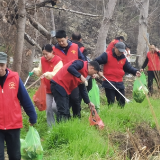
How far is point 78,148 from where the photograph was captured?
4836 mm

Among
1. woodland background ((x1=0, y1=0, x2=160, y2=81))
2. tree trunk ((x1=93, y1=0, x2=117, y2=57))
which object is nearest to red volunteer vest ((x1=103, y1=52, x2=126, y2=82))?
woodland background ((x1=0, y1=0, x2=160, y2=81))

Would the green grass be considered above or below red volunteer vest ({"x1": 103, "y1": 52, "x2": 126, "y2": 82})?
below

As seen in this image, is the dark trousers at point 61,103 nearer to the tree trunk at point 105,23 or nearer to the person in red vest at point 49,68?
the person in red vest at point 49,68

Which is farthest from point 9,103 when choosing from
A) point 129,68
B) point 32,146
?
point 129,68

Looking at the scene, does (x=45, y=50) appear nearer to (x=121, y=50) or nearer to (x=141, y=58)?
(x=121, y=50)

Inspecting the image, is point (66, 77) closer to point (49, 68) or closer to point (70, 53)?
point (49, 68)

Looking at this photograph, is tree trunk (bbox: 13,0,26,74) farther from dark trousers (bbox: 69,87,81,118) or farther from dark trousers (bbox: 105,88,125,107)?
dark trousers (bbox: 105,88,125,107)

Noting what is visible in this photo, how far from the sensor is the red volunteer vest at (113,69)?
696cm

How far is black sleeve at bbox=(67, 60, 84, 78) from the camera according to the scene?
5348mm

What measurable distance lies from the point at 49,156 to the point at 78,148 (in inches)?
17.5

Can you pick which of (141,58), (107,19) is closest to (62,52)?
(107,19)

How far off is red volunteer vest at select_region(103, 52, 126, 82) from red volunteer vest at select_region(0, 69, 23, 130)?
351 cm

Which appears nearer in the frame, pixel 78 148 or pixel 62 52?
pixel 78 148

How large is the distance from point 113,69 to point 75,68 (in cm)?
178
